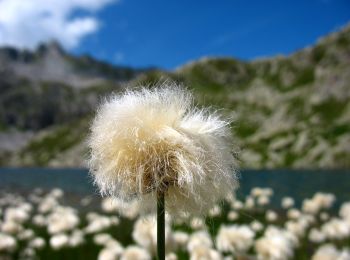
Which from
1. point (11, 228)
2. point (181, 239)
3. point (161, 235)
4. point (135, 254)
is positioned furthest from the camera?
point (11, 228)

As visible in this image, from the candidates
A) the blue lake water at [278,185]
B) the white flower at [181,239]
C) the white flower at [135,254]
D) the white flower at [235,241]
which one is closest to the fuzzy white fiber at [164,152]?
the blue lake water at [278,185]

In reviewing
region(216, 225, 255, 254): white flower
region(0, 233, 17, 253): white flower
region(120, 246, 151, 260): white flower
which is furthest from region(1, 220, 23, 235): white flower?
region(216, 225, 255, 254): white flower

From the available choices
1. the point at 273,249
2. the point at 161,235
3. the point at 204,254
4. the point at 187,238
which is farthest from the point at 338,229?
the point at 161,235

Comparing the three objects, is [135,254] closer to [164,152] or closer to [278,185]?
[164,152]

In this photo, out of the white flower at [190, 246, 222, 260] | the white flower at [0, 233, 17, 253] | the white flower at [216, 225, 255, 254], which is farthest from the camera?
the white flower at [0, 233, 17, 253]

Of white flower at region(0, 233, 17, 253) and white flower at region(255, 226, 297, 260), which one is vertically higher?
white flower at region(0, 233, 17, 253)

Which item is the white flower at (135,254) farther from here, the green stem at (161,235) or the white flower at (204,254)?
the green stem at (161,235)

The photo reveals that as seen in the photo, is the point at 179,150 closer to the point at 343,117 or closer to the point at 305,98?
the point at 343,117

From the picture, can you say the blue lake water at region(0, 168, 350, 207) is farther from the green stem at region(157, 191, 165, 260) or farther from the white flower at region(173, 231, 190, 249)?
the white flower at region(173, 231, 190, 249)
